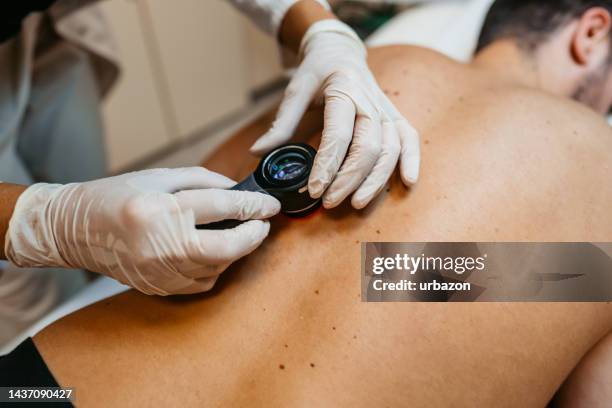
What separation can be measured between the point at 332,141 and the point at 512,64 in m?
0.63

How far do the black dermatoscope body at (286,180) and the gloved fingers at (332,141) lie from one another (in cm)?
2

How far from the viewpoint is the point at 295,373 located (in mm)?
736

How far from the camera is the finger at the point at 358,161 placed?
2.63 feet

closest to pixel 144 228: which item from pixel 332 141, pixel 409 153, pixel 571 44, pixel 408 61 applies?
pixel 332 141

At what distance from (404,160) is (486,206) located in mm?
159

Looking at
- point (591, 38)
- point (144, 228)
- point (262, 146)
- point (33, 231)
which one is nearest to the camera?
point (144, 228)

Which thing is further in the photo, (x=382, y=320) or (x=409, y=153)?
(x=409, y=153)

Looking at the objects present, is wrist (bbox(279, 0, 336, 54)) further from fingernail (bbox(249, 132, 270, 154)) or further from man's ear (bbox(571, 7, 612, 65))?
man's ear (bbox(571, 7, 612, 65))

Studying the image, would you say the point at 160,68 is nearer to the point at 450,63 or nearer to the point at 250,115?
the point at 250,115

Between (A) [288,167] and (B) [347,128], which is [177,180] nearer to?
Result: (A) [288,167]

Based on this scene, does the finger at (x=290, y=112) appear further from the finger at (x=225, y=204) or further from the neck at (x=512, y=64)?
the neck at (x=512, y=64)

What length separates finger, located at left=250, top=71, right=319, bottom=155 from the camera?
0.92m

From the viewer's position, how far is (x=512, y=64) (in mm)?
1183

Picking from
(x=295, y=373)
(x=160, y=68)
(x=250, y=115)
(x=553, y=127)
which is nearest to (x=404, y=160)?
(x=553, y=127)
